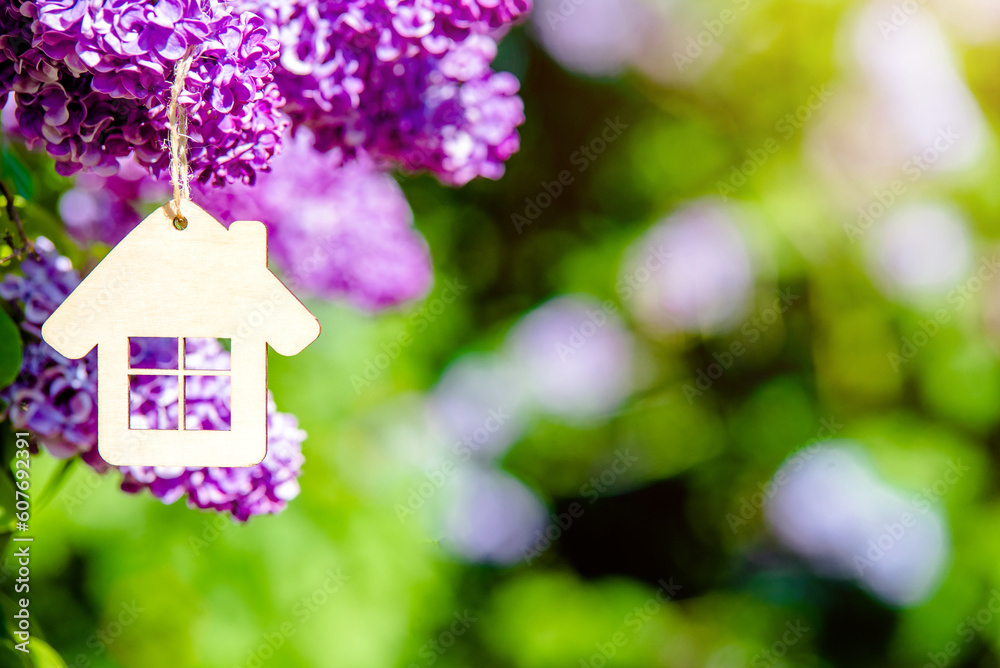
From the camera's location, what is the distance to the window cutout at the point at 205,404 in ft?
1.20

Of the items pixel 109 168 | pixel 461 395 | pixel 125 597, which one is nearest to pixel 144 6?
pixel 109 168

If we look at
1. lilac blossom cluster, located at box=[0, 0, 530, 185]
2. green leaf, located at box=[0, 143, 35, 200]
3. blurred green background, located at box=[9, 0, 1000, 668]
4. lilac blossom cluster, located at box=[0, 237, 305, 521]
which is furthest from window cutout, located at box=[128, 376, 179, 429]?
blurred green background, located at box=[9, 0, 1000, 668]

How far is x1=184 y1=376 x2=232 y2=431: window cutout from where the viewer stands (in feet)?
1.20

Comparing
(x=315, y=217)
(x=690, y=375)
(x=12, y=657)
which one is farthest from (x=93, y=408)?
(x=690, y=375)

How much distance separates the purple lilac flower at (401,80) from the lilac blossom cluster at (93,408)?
0.45ft

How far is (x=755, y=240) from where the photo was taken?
1544 millimetres

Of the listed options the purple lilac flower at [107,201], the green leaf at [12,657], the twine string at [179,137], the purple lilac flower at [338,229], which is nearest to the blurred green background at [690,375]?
the purple lilac flower at [338,229]

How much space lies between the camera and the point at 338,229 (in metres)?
0.81

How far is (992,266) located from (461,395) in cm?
101

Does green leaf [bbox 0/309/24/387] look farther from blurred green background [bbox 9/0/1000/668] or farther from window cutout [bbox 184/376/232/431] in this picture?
blurred green background [bbox 9/0/1000/668]

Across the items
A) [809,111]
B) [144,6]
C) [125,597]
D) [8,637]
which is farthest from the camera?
[809,111]

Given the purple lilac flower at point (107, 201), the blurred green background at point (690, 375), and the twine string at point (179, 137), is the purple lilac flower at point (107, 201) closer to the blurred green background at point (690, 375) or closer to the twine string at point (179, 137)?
the twine string at point (179, 137)

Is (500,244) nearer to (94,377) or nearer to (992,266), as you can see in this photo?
(992,266)

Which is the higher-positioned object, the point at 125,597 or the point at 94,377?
the point at 94,377
